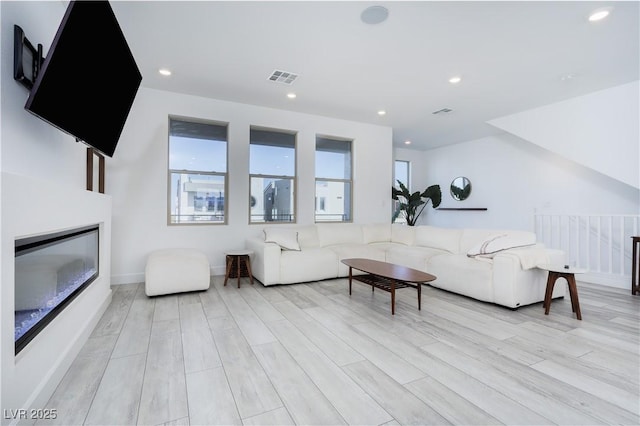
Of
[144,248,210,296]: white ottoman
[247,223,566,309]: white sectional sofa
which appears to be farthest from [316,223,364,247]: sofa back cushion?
[144,248,210,296]: white ottoman

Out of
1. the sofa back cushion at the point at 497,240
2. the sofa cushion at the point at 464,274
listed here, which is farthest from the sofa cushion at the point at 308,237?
the sofa back cushion at the point at 497,240

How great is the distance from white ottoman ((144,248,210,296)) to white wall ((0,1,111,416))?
31.1 inches

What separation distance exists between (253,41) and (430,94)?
2780mm

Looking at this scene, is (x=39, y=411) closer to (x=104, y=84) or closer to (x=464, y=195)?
(x=104, y=84)

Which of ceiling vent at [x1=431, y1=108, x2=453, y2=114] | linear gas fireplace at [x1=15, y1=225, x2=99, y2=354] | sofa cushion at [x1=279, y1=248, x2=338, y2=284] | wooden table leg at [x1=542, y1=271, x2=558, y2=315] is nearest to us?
linear gas fireplace at [x1=15, y1=225, x2=99, y2=354]

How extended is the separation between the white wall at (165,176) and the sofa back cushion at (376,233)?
107cm

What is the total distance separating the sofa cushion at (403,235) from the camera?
5.34 metres

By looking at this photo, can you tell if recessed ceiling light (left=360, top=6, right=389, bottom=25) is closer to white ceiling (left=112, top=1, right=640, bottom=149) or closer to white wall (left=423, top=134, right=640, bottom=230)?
white ceiling (left=112, top=1, right=640, bottom=149)

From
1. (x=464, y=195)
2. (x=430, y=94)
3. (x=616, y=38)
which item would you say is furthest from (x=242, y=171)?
(x=464, y=195)

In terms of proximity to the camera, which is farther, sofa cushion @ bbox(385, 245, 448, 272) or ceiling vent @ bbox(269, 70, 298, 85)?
sofa cushion @ bbox(385, 245, 448, 272)

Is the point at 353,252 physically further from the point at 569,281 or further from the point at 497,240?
the point at 569,281

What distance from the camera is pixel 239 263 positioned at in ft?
13.4

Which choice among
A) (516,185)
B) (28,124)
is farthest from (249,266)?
(516,185)

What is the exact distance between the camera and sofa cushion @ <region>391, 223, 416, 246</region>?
534 centimetres
